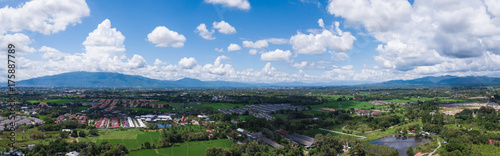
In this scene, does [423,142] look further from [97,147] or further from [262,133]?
[97,147]

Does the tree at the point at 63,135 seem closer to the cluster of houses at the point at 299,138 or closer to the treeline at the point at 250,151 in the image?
the treeline at the point at 250,151

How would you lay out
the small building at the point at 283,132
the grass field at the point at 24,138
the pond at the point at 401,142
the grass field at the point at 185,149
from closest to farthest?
the grass field at the point at 185,149, the grass field at the point at 24,138, the pond at the point at 401,142, the small building at the point at 283,132

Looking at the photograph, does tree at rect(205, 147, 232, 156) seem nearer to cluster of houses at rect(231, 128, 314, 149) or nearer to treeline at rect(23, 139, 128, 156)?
cluster of houses at rect(231, 128, 314, 149)

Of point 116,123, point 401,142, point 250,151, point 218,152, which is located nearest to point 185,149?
point 218,152

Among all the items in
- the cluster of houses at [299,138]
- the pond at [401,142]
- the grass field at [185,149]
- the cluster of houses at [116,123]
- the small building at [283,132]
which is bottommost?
the pond at [401,142]

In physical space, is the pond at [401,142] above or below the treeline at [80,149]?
below

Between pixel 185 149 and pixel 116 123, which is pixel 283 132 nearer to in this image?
pixel 185 149

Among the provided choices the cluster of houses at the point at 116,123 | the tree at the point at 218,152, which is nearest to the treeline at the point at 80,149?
the tree at the point at 218,152
